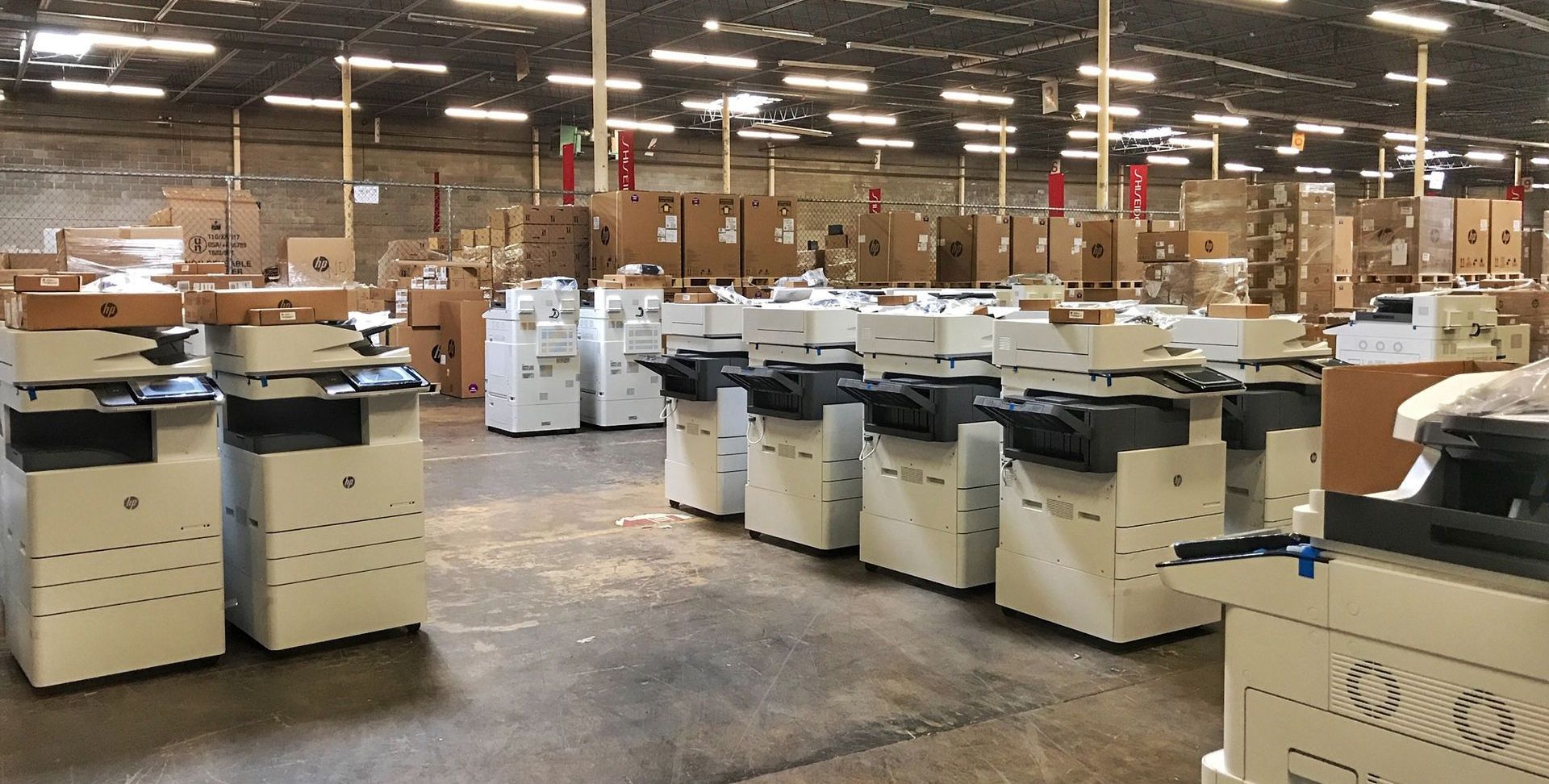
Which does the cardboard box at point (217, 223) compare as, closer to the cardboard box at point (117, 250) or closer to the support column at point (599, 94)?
the cardboard box at point (117, 250)

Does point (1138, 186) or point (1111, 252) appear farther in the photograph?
point (1138, 186)

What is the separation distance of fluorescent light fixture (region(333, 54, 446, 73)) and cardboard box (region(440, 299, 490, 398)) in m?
3.93

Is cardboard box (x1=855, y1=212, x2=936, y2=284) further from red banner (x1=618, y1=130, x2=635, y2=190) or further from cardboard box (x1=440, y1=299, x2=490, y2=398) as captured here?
cardboard box (x1=440, y1=299, x2=490, y2=398)

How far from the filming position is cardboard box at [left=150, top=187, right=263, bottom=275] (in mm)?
10117

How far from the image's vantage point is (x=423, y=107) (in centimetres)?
1834

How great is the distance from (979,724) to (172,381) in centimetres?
289

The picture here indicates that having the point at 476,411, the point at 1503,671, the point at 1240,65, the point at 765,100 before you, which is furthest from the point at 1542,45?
the point at 1503,671

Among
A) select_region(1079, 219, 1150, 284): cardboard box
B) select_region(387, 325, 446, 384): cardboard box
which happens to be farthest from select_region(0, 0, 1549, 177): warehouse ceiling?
select_region(387, 325, 446, 384): cardboard box

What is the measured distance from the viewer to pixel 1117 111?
60.4 feet

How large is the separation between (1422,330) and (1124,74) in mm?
8907

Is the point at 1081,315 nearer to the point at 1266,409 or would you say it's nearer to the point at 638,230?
the point at 1266,409

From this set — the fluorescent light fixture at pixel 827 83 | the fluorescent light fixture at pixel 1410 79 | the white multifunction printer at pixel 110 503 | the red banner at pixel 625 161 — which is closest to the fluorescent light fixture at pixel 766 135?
the fluorescent light fixture at pixel 827 83

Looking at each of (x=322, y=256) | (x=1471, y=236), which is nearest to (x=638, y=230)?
(x=322, y=256)

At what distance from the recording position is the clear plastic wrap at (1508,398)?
5.64ft
